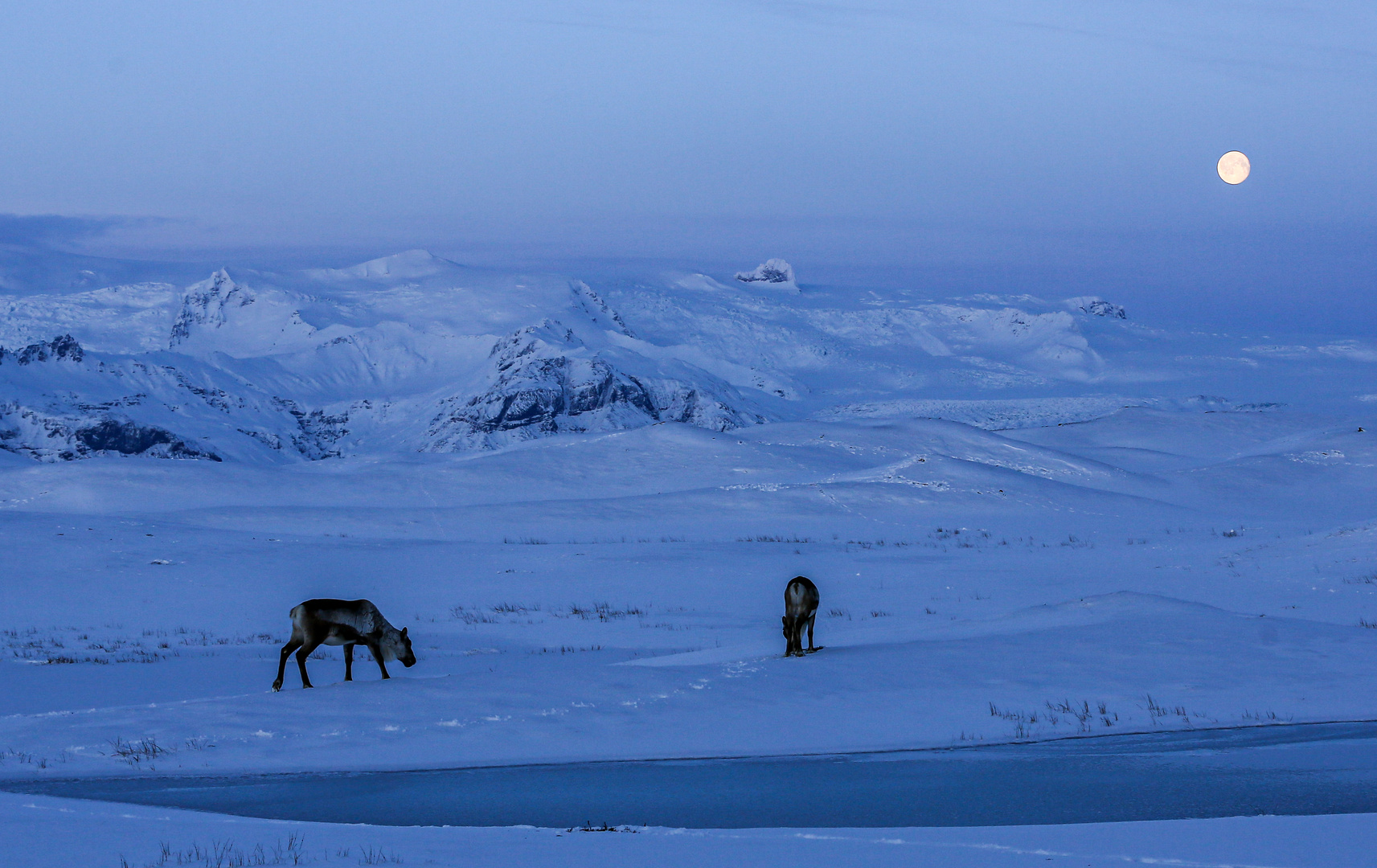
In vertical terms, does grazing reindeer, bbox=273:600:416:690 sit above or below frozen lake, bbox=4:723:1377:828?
above

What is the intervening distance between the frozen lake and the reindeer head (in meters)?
3.46

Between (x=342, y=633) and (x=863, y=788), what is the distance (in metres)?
6.17

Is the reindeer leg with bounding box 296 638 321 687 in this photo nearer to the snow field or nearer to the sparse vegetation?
the snow field

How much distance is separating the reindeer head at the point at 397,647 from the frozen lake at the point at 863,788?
3.46 m

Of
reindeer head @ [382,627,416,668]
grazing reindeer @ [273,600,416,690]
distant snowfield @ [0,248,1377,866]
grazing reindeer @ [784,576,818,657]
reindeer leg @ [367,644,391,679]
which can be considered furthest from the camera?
grazing reindeer @ [784,576,818,657]

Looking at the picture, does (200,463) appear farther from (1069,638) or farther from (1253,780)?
(1253,780)

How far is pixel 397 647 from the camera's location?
1409 cm

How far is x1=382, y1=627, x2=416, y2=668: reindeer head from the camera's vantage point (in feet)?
45.9

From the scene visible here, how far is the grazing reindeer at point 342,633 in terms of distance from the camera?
12805 mm

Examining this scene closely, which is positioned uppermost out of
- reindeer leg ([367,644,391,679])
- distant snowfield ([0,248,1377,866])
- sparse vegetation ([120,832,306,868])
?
sparse vegetation ([120,832,306,868])

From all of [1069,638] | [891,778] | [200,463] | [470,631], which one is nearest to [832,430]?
[200,463]

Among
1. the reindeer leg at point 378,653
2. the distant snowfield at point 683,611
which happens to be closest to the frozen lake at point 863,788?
the distant snowfield at point 683,611

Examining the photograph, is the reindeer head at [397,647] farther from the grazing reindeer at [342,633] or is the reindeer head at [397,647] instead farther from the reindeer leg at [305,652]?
the reindeer leg at [305,652]

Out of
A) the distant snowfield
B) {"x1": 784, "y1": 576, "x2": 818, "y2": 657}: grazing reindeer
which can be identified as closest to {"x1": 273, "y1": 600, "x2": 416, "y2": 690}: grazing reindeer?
the distant snowfield
